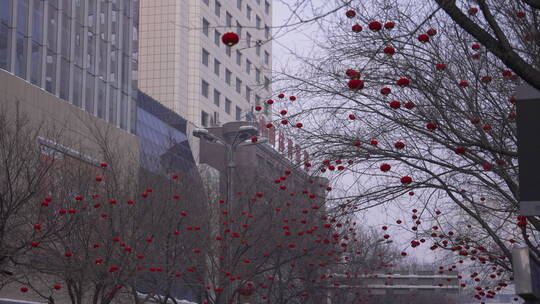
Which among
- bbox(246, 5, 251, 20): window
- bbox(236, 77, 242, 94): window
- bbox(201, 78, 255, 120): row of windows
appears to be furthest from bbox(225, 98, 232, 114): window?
bbox(246, 5, 251, 20): window

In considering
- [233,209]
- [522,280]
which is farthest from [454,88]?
[233,209]

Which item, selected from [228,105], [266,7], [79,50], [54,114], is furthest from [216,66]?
[54,114]

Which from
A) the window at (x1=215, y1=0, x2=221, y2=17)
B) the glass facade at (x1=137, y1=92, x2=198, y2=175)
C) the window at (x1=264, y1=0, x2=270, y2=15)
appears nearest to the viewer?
the glass facade at (x1=137, y1=92, x2=198, y2=175)

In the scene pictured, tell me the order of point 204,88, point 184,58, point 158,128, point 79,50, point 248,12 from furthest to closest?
point 248,12
point 204,88
point 184,58
point 158,128
point 79,50

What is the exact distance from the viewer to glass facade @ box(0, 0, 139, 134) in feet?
83.1

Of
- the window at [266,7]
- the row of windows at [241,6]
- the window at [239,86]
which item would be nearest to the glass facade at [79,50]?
the row of windows at [241,6]

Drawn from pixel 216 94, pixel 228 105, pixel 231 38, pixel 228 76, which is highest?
pixel 228 76

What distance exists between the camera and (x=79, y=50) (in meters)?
29.7

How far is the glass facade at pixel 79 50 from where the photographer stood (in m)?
25.3

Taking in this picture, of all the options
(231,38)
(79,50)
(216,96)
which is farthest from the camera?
(216,96)

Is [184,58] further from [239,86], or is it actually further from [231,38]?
[231,38]

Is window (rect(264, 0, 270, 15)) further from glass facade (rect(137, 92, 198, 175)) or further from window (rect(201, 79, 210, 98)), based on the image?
glass facade (rect(137, 92, 198, 175))

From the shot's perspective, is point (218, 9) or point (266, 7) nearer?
point (218, 9)

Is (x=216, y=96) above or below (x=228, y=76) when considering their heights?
below
